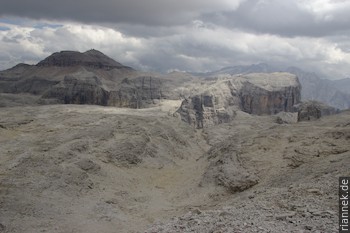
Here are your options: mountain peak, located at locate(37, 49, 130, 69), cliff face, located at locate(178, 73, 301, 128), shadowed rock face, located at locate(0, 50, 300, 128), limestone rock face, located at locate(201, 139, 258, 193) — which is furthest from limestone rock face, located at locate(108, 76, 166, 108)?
limestone rock face, located at locate(201, 139, 258, 193)

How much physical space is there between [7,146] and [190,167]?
13.8 m

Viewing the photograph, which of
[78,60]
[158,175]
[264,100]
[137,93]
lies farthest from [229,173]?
[78,60]

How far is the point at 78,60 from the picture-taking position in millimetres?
176750

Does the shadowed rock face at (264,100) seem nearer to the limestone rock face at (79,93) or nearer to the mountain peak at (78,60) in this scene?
the limestone rock face at (79,93)

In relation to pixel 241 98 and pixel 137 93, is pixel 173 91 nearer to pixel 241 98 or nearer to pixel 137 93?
pixel 137 93

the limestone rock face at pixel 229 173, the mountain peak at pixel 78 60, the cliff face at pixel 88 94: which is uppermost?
the mountain peak at pixel 78 60

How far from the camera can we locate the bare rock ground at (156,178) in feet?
61.4

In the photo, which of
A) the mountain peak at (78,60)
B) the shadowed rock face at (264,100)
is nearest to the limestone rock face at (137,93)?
the shadowed rock face at (264,100)

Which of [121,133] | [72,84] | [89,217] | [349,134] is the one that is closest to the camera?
[89,217]

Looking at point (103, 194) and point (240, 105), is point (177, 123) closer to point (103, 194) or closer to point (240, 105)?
point (103, 194)

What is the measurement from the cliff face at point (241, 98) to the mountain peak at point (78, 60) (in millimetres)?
69669

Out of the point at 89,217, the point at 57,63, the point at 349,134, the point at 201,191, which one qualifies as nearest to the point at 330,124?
the point at 349,134

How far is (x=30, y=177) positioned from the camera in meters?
26.3

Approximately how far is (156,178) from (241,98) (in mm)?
85659
